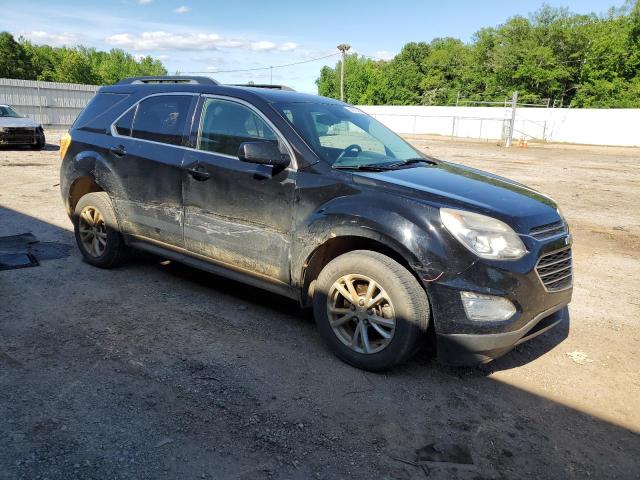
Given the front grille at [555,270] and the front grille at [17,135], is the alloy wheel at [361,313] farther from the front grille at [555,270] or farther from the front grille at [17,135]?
the front grille at [17,135]

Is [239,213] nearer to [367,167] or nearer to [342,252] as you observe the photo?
[342,252]

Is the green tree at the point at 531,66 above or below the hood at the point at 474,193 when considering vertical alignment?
above

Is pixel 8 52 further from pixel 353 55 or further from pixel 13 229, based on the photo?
pixel 13 229

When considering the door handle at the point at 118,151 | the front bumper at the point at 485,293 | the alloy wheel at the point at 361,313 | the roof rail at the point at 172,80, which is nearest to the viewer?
the front bumper at the point at 485,293

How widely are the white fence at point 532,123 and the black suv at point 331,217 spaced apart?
123 feet

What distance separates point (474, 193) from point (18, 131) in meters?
18.1

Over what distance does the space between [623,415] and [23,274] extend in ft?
17.8

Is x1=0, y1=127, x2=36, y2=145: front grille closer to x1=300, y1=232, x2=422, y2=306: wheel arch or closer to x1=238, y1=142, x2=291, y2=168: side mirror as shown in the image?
x1=238, y1=142, x2=291, y2=168: side mirror

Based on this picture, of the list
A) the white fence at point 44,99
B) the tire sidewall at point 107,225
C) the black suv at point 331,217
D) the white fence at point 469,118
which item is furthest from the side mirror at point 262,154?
the white fence at point 469,118

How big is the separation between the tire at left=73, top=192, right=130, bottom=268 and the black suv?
0.6 inches

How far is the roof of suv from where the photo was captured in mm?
4355

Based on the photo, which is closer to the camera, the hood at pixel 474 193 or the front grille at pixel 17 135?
the hood at pixel 474 193

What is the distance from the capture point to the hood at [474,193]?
132 inches

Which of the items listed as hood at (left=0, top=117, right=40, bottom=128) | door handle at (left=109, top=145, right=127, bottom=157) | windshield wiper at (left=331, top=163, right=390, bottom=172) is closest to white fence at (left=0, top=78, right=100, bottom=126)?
hood at (left=0, top=117, right=40, bottom=128)
